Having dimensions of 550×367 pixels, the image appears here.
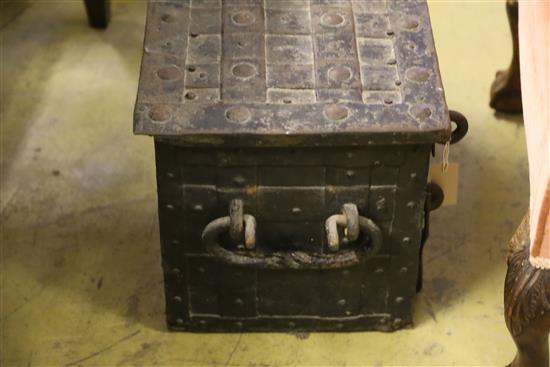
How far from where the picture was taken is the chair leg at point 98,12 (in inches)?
82.8

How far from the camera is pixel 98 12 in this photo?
2.13m

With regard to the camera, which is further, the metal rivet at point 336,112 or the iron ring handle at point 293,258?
the iron ring handle at point 293,258

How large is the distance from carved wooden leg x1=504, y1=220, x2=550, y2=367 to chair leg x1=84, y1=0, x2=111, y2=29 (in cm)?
112

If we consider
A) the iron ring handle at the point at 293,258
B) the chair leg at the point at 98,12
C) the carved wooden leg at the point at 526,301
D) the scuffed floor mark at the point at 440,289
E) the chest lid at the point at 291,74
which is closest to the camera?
the carved wooden leg at the point at 526,301

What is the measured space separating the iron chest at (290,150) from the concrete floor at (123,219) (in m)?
0.07

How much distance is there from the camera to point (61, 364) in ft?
5.03

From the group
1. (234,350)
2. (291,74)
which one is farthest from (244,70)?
(234,350)

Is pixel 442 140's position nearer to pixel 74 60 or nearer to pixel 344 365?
pixel 344 365

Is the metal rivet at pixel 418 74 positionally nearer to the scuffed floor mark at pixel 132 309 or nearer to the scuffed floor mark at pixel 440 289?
the scuffed floor mark at pixel 440 289

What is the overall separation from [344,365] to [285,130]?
421 millimetres

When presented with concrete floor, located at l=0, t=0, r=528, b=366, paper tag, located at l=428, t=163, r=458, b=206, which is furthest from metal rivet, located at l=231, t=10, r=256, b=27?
concrete floor, located at l=0, t=0, r=528, b=366

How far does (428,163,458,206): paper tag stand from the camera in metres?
1.54

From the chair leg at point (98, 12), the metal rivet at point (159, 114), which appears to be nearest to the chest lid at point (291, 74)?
the metal rivet at point (159, 114)

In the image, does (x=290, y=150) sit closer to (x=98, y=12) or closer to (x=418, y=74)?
(x=418, y=74)
